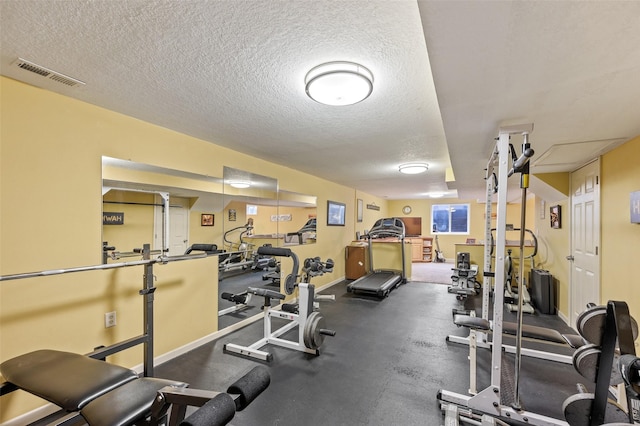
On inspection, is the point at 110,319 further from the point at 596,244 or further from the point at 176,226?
the point at 596,244

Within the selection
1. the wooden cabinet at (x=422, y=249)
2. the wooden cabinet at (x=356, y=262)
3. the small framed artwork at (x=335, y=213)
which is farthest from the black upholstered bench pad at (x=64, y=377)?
the wooden cabinet at (x=422, y=249)

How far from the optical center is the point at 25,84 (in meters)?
1.73

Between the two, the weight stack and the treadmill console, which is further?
the treadmill console

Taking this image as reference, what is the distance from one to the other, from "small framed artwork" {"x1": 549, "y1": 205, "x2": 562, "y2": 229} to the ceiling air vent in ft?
17.9

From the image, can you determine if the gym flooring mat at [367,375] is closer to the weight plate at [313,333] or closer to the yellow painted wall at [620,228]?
the weight plate at [313,333]

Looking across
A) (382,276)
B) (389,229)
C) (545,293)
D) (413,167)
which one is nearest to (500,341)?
(413,167)

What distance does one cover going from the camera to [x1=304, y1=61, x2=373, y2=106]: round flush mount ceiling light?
4.94 feet

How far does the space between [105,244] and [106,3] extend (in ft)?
5.79

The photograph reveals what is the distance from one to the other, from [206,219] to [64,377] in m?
1.88

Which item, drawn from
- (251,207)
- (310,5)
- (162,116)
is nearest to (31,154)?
(162,116)

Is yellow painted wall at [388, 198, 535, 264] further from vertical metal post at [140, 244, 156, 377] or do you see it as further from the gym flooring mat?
vertical metal post at [140, 244, 156, 377]

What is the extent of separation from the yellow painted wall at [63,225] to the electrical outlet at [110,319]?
0.10 feet

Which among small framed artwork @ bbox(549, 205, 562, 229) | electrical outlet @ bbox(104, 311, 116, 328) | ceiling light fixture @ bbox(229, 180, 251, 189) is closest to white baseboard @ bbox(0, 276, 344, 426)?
electrical outlet @ bbox(104, 311, 116, 328)

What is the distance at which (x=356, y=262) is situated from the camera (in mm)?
6375
